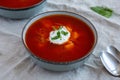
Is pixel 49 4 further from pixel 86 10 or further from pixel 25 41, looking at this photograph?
pixel 25 41

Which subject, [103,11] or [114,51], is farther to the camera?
[103,11]

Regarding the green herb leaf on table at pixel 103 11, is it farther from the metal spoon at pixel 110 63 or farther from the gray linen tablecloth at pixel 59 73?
the metal spoon at pixel 110 63

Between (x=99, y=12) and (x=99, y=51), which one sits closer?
(x=99, y=51)

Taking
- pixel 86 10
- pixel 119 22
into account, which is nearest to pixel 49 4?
pixel 86 10

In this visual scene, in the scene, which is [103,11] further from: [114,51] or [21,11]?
[21,11]

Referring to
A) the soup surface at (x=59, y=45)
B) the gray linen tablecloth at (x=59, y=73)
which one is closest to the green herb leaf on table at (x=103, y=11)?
the gray linen tablecloth at (x=59, y=73)

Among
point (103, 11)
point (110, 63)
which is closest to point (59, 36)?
point (110, 63)

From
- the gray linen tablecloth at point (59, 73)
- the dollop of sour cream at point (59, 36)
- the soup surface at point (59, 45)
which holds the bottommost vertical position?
the gray linen tablecloth at point (59, 73)
